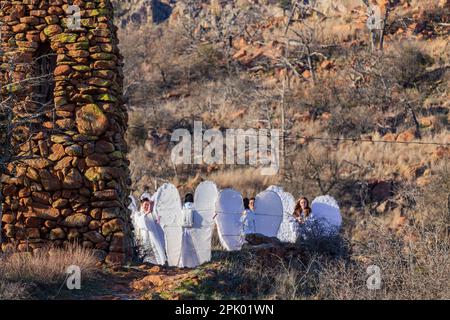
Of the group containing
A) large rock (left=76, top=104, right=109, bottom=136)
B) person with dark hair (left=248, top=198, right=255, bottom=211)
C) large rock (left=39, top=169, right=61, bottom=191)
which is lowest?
person with dark hair (left=248, top=198, right=255, bottom=211)

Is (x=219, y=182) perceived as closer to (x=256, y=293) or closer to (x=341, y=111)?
(x=341, y=111)

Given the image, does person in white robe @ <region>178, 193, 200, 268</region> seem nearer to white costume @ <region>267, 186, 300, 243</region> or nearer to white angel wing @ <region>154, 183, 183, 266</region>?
white angel wing @ <region>154, 183, 183, 266</region>

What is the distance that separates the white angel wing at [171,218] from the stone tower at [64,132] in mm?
1237

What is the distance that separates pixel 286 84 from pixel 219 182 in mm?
8901

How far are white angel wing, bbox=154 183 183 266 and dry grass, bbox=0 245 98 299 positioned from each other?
209cm

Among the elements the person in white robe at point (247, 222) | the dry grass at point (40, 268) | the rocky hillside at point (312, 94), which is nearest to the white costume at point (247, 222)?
the person in white robe at point (247, 222)

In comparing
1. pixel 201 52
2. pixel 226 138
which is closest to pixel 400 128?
pixel 226 138

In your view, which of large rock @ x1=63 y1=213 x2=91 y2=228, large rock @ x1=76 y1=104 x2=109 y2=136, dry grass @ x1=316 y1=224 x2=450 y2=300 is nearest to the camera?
dry grass @ x1=316 y1=224 x2=450 y2=300

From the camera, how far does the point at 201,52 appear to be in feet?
110

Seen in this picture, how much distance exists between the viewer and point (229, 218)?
1171cm

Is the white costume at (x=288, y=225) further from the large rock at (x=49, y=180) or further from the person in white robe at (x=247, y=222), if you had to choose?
the large rock at (x=49, y=180)

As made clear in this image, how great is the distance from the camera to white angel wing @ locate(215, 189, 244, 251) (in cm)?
1155

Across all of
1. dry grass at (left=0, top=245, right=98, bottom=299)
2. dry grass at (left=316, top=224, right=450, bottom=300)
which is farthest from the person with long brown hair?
dry grass at (left=0, top=245, right=98, bottom=299)

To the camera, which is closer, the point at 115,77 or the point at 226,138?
the point at 115,77
